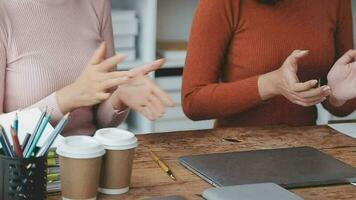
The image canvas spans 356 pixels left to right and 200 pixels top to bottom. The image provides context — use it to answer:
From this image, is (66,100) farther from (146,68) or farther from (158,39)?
(158,39)

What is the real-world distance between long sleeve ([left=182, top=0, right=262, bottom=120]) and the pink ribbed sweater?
0.23m

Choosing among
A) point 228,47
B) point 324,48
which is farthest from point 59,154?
point 324,48

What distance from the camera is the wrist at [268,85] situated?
1536mm

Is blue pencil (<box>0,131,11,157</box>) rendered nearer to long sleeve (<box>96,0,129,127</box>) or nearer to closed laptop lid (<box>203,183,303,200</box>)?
closed laptop lid (<box>203,183,303,200</box>)

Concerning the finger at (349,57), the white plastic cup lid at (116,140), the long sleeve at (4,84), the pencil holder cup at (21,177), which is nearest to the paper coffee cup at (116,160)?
the white plastic cup lid at (116,140)

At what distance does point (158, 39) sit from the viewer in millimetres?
2816

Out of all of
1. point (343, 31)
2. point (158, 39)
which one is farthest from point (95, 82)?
point (158, 39)

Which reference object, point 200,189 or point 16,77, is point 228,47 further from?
point 200,189

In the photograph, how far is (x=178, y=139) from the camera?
4.60 ft

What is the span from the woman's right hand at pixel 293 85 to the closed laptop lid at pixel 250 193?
43cm

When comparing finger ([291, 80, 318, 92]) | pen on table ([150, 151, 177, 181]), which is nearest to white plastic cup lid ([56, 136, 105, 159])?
pen on table ([150, 151, 177, 181])

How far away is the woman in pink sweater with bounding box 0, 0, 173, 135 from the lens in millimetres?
1335

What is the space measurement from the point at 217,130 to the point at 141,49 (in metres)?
1.14

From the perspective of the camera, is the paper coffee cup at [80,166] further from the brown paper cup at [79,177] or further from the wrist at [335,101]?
the wrist at [335,101]
